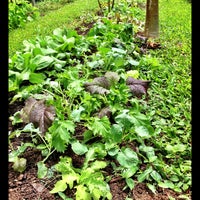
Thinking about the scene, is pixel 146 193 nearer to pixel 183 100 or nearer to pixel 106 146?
pixel 106 146

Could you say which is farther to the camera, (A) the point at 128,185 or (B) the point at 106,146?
(B) the point at 106,146

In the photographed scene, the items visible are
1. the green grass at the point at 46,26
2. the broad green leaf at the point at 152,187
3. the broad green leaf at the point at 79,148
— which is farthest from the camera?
the green grass at the point at 46,26

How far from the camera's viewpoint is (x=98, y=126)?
209 cm

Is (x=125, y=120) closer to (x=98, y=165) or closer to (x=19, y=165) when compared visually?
(x=98, y=165)

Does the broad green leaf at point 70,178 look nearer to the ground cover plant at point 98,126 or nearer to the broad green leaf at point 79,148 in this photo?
the ground cover plant at point 98,126

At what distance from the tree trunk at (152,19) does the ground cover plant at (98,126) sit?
1.27m

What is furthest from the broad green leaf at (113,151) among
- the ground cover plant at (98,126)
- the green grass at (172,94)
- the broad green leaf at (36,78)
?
the broad green leaf at (36,78)

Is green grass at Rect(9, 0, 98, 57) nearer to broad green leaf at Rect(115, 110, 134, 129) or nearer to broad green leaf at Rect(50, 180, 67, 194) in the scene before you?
broad green leaf at Rect(115, 110, 134, 129)

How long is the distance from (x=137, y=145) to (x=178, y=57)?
6.84 ft

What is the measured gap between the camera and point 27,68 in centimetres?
296

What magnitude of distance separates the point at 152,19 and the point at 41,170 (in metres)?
3.26

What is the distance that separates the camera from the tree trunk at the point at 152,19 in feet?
15.0
